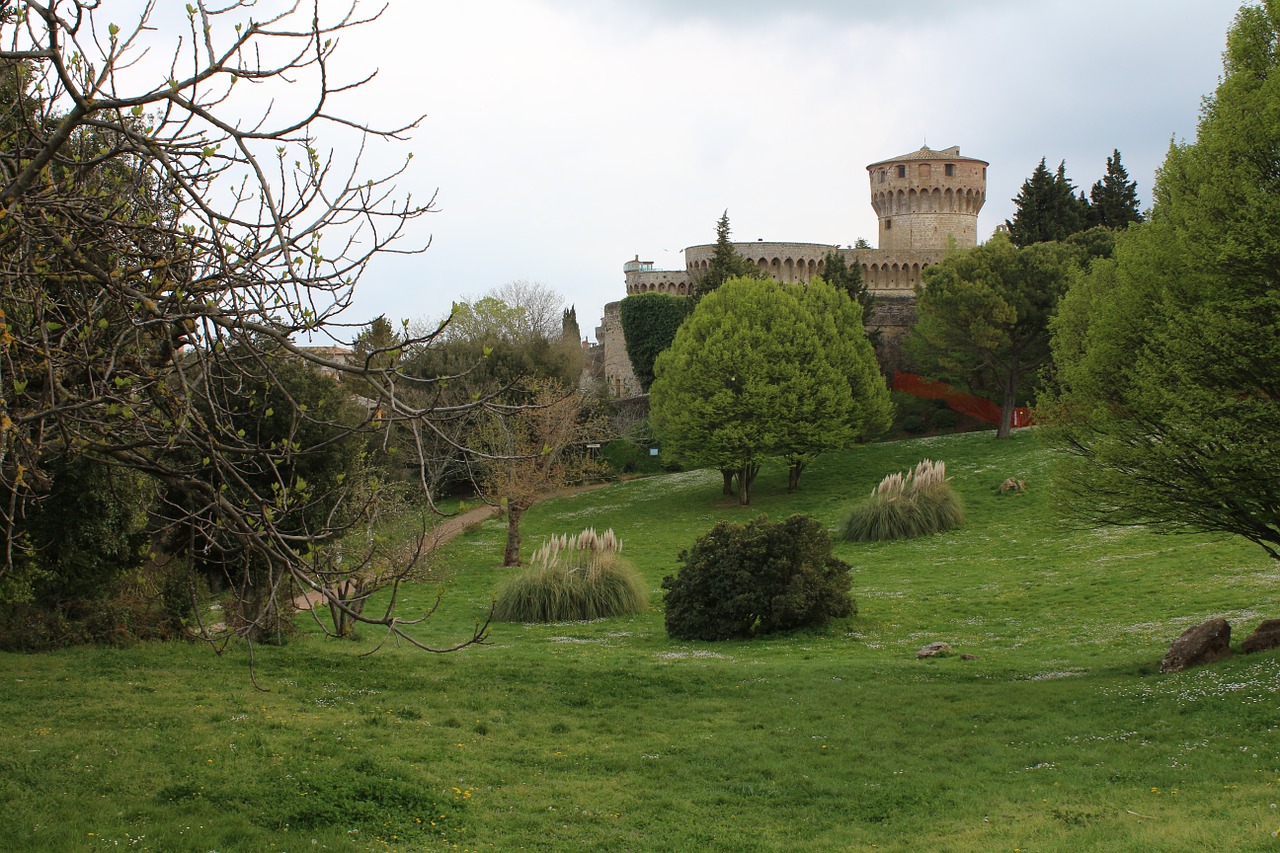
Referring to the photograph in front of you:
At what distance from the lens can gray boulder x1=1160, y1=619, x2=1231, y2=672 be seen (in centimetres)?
1373

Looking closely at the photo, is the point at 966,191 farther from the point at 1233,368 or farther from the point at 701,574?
the point at 1233,368

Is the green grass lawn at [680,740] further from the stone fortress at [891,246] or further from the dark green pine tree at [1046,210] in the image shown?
the stone fortress at [891,246]

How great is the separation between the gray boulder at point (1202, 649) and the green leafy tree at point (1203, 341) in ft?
4.03

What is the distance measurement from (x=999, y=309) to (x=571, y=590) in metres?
29.3

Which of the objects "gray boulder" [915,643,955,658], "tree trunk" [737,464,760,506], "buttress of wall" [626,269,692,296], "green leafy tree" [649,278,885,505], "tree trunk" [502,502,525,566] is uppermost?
"buttress of wall" [626,269,692,296]

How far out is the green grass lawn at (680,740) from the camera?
27.4 ft

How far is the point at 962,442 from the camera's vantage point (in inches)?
1914

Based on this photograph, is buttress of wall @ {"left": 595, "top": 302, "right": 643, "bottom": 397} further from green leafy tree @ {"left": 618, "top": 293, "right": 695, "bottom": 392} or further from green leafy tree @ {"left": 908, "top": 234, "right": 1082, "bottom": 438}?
green leafy tree @ {"left": 908, "top": 234, "right": 1082, "bottom": 438}

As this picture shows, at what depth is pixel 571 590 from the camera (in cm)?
2372

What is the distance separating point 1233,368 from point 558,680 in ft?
30.7

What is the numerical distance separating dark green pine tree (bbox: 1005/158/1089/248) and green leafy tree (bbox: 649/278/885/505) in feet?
71.9

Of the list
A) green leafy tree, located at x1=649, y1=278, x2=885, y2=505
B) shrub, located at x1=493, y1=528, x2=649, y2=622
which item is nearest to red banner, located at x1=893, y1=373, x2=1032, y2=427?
green leafy tree, located at x1=649, y1=278, x2=885, y2=505

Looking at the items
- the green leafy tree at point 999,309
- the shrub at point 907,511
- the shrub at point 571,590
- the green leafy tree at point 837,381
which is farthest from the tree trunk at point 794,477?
the shrub at point 571,590

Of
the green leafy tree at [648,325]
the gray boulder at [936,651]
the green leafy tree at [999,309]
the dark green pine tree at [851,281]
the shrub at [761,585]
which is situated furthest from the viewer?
the green leafy tree at [648,325]
